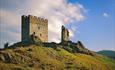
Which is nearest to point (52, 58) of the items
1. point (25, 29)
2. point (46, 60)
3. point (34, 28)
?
point (46, 60)

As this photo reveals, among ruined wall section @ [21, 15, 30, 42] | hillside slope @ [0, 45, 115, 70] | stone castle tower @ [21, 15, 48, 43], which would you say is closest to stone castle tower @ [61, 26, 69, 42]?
stone castle tower @ [21, 15, 48, 43]

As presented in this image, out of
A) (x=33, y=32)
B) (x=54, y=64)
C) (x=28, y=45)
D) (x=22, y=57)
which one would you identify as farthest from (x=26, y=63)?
(x=33, y=32)

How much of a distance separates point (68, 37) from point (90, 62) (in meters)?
21.0

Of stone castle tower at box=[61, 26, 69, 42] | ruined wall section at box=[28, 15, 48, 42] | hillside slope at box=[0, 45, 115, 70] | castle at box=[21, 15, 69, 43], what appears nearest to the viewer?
hillside slope at box=[0, 45, 115, 70]

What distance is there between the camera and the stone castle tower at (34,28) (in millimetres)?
113312

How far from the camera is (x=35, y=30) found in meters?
115

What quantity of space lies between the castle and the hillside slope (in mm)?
10135

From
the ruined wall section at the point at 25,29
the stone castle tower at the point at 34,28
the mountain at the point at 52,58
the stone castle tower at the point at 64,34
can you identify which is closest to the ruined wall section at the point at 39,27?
the stone castle tower at the point at 34,28

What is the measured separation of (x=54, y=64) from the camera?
306ft

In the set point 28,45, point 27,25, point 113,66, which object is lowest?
point 113,66

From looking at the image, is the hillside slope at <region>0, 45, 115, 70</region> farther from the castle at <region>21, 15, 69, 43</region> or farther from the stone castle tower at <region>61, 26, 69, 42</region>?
the stone castle tower at <region>61, 26, 69, 42</region>

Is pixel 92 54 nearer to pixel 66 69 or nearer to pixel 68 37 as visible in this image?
pixel 68 37

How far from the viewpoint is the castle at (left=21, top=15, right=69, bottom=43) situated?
11288 cm

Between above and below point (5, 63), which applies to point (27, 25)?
above
